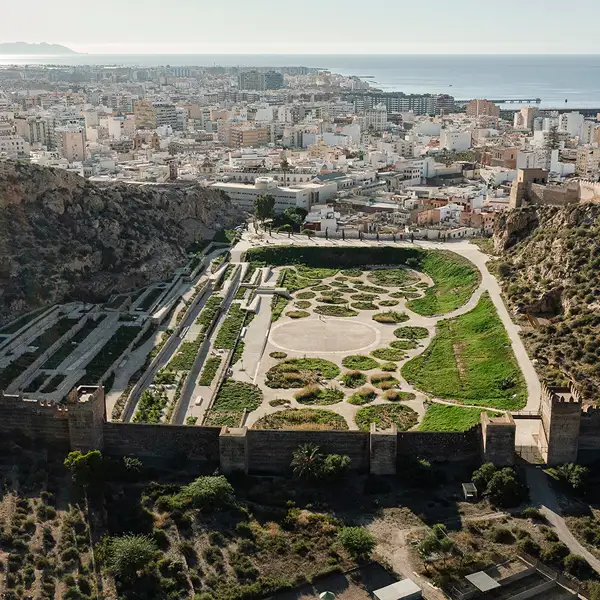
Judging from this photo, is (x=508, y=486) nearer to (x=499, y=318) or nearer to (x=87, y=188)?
(x=499, y=318)

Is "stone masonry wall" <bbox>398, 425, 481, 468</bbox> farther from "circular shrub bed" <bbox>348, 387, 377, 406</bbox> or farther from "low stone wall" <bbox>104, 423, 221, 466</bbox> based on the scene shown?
"circular shrub bed" <bbox>348, 387, 377, 406</bbox>

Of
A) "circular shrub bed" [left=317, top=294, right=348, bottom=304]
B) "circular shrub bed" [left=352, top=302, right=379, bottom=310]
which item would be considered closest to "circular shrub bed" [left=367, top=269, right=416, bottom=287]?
"circular shrub bed" [left=317, top=294, right=348, bottom=304]

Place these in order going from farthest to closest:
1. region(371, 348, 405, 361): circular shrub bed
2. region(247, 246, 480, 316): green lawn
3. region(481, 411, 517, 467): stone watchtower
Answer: region(247, 246, 480, 316): green lawn < region(371, 348, 405, 361): circular shrub bed < region(481, 411, 517, 467): stone watchtower

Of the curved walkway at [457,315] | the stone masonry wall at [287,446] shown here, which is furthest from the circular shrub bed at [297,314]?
the stone masonry wall at [287,446]

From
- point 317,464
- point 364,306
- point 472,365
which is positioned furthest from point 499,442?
point 364,306

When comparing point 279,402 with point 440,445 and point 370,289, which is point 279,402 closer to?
point 440,445

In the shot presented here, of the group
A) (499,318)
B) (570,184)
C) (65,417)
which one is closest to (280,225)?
(570,184)
